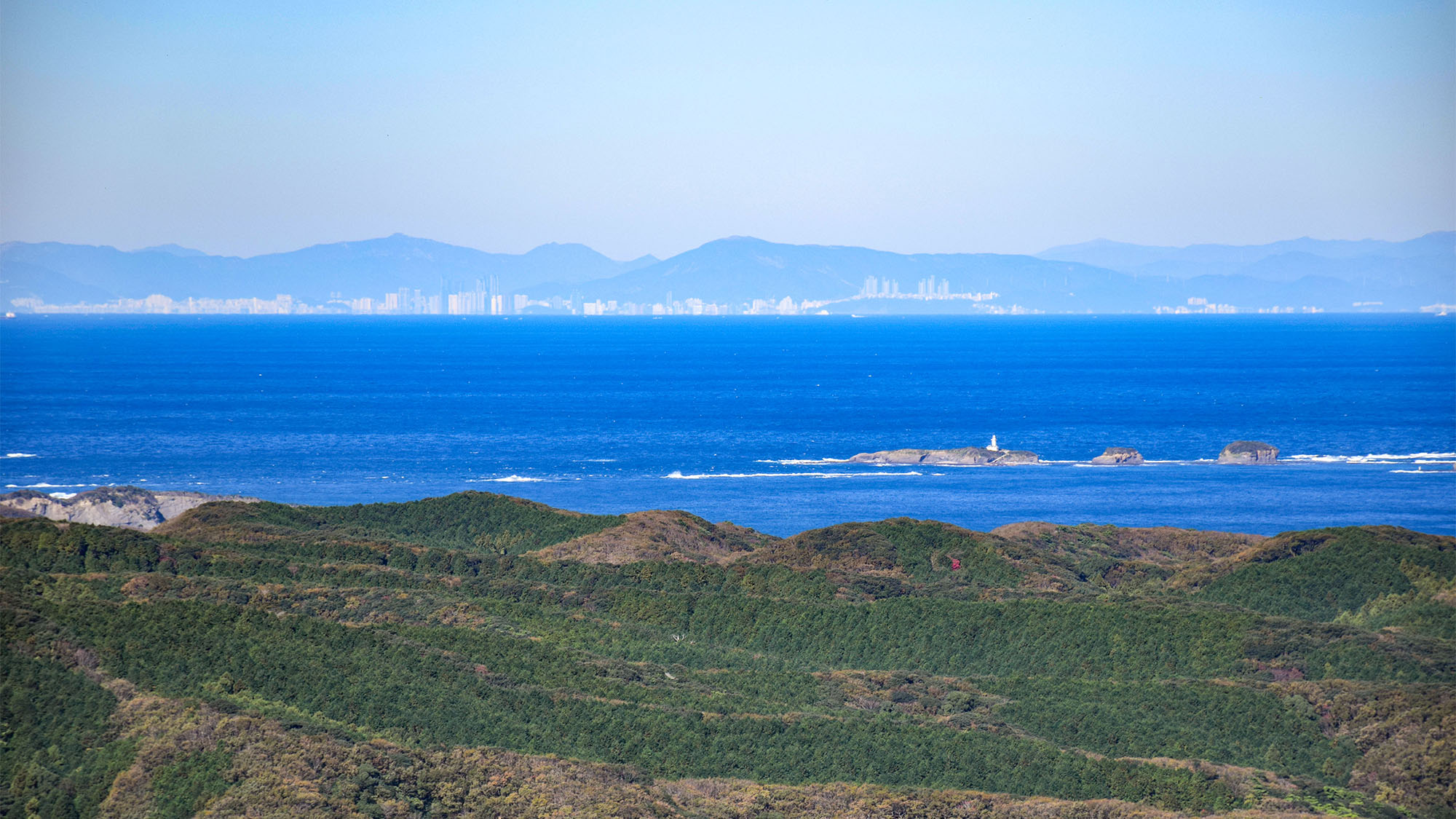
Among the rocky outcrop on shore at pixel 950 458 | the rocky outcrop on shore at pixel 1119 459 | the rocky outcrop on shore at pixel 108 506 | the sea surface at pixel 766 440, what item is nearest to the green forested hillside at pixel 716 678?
the rocky outcrop on shore at pixel 108 506

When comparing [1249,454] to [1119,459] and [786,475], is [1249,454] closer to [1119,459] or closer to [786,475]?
[1119,459]

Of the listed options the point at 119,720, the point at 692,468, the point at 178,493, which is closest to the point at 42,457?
the point at 178,493

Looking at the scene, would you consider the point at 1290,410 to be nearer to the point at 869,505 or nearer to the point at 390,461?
the point at 869,505

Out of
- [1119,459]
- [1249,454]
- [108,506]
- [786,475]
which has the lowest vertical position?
[786,475]

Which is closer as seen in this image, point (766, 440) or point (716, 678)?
point (716, 678)

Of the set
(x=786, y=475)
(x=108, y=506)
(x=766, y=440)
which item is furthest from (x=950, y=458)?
(x=108, y=506)
